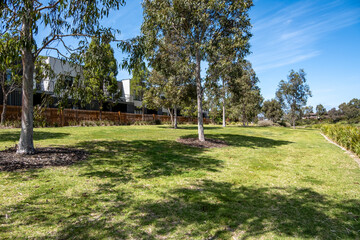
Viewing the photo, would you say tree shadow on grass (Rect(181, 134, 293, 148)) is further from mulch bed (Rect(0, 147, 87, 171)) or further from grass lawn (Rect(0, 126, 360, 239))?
mulch bed (Rect(0, 147, 87, 171))

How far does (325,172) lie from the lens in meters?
6.73

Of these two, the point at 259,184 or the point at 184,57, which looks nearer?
the point at 259,184

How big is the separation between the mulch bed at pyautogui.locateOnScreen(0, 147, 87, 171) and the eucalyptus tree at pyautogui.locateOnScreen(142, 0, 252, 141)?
21.6 feet

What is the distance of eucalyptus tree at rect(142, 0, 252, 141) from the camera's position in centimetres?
1065

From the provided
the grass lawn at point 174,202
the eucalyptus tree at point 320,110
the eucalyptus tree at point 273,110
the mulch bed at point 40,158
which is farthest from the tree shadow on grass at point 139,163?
the eucalyptus tree at point 320,110

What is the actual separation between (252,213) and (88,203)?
303 centimetres

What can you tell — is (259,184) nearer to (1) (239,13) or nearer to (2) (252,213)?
(2) (252,213)

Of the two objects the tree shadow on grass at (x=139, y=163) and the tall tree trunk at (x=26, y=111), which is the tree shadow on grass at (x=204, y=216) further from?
the tall tree trunk at (x=26, y=111)

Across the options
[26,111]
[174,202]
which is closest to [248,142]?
[174,202]

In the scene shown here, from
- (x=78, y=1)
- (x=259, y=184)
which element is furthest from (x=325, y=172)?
(x=78, y=1)

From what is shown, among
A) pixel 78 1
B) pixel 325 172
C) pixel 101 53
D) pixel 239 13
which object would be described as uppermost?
pixel 239 13

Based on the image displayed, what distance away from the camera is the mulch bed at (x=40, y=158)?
18.2ft

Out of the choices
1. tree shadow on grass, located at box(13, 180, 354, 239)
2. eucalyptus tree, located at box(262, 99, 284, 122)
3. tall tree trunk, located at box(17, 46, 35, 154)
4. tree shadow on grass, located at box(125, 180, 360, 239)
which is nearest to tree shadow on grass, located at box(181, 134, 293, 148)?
tree shadow on grass, located at box(125, 180, 360, 239)

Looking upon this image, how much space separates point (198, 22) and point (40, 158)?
10.2m
